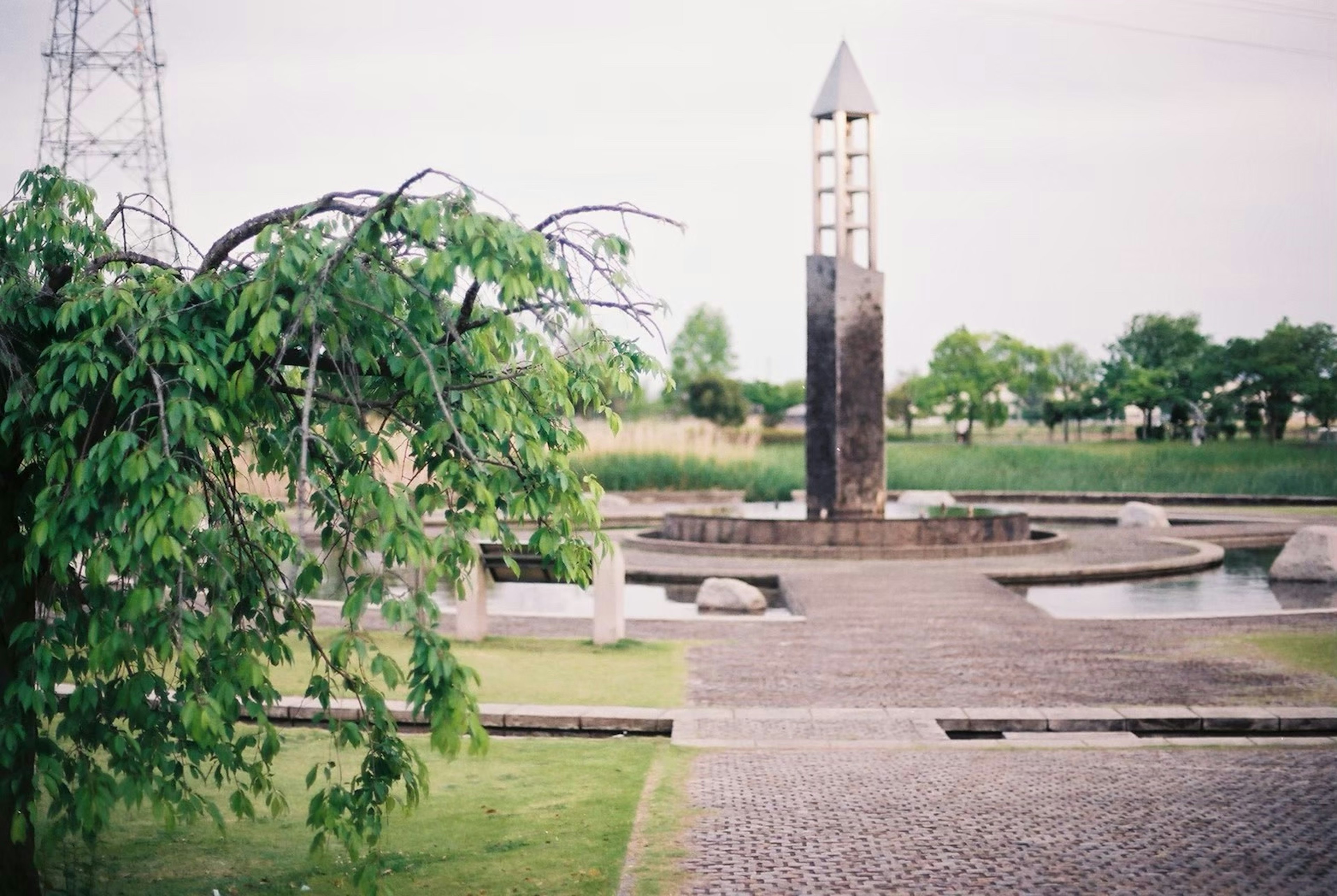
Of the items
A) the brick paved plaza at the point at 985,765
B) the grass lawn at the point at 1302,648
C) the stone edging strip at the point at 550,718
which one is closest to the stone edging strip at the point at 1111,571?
the brick paved plaza at the point at 985,765

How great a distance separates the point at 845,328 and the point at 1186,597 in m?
7.18

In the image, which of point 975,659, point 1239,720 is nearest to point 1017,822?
point 1239,720

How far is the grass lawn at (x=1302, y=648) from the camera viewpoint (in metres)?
10.9

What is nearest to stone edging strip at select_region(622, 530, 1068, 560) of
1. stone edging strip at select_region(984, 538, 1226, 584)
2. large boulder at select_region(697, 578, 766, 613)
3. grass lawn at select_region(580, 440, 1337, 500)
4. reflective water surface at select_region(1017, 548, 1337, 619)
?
stone edging strip at select_region(984, 538, 1226, 584)

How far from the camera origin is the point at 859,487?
72.0 feet

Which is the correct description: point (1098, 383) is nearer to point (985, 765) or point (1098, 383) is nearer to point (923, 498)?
point (923, 498)

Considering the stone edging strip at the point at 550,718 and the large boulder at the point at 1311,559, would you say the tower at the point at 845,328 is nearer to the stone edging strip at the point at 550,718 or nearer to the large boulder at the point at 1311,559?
the large boulder at the point at 1311,559

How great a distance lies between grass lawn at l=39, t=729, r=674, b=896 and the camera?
5.85 m

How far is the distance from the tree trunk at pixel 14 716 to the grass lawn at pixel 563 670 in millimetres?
3933

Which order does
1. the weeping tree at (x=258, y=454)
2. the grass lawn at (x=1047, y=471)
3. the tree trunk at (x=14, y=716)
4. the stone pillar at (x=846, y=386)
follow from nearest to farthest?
the weeping tree at (x=258, y=454) < the tree trunk at (x=14, y=716) < the stone pillar at (x=846, y=386) < the grass lawn at (x=1047, y=471)

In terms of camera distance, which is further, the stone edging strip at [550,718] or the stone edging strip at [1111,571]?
the stone edging strip at [1111,571]

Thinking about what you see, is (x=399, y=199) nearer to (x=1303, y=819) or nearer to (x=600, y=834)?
(x=600, y=834)

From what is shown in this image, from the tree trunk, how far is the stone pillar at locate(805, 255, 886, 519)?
16.8 m

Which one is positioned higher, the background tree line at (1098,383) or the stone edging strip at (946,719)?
the background tree line at (1098,383)
